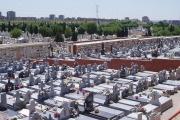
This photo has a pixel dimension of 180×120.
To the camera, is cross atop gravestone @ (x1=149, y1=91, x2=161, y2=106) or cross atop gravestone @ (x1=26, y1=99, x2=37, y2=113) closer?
cross atop gravestone @ (x1=26, y1=99, x2=37, y2=113)

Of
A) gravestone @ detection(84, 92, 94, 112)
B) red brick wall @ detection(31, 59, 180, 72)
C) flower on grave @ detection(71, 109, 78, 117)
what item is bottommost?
flower on grave @ detection(71, 109, 78, 117)

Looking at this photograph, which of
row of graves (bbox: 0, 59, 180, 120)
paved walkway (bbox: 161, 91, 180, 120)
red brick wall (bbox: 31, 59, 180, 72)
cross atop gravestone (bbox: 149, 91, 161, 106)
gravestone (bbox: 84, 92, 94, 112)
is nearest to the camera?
row of graves (bbox: 0, 59, 180, 120)

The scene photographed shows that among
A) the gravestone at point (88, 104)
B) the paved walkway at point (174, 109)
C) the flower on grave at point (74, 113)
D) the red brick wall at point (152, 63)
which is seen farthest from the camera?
the red brick wall at point (152, 63)

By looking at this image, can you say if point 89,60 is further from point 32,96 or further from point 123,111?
point 123,111

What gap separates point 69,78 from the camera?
72.3ft

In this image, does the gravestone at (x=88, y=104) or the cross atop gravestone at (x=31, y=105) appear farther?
the gravestone at (x=88, y=104)

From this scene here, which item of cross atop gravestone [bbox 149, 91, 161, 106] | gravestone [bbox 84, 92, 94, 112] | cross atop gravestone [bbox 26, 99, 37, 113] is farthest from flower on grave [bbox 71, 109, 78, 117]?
cross atop gravestone [bbox 149, 91, 161, 106]

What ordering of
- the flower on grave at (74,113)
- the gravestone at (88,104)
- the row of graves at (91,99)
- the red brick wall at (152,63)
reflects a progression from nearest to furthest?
the row of graves at (91,99) → the flower on grave at (74,113) → the gravestone at (88,104) → the red brick wall at (152,63)

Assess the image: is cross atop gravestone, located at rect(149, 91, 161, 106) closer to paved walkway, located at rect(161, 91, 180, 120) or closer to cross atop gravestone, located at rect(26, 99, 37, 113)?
paved walkway, located at rect(161, 91, 180, 120)

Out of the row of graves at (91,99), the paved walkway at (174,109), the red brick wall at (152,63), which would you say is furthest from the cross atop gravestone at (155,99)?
the red brick wall at (152,63)

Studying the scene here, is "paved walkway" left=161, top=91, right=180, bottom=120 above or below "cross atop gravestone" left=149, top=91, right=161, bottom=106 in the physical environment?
below

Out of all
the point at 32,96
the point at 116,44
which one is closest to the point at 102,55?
the point at 116,44

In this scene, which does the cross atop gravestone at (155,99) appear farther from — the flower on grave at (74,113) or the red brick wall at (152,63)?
the red brick wall at (152,63)

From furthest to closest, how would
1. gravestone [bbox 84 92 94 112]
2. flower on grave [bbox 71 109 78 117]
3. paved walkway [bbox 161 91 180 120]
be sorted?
gravestone [bbox 84 92 94 112] < paved walkway [bbox 161 91 180 120] < flower on grave [bbox 71 109 78 117]
